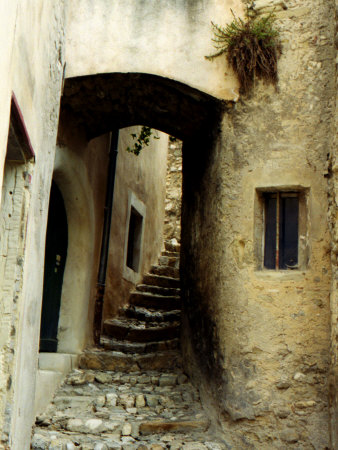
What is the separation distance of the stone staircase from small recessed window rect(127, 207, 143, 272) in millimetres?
1454

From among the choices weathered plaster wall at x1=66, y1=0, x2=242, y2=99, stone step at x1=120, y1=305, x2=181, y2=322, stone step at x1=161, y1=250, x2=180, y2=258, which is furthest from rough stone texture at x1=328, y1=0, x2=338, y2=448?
stone step at x1=161, y1=250, x2=180, y2=258

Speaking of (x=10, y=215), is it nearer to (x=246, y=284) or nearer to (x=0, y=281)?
(x=0, y=281)

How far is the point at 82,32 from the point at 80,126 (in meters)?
1.12

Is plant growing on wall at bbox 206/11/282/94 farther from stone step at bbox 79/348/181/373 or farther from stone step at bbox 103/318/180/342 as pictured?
stone step at bbox 103/318/180/342

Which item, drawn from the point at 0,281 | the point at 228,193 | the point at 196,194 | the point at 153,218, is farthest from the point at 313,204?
the point at 153,218

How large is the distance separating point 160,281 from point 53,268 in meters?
A: 3.35

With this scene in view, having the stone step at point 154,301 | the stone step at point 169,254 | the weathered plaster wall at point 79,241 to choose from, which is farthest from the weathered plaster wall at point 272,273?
the stone step at point 169,254

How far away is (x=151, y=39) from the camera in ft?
21.0

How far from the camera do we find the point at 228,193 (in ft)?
20.0

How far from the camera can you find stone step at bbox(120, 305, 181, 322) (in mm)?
9023

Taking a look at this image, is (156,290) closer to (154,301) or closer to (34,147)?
(154,301)

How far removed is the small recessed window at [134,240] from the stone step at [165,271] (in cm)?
81

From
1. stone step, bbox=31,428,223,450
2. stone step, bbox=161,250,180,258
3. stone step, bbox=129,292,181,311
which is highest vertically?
stone step, bbox=161,250,180,258

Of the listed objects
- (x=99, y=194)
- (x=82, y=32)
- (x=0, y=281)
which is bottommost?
(x=0, y=281)
